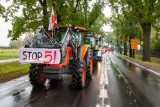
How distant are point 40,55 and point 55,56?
61cm

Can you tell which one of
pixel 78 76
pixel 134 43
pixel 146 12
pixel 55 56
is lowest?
pixel 78 76

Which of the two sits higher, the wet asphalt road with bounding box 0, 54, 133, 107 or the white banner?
A: the white banner

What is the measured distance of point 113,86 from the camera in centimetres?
1158

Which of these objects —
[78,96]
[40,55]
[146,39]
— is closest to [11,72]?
[40,55]

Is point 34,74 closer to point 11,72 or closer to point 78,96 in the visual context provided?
point 78,96

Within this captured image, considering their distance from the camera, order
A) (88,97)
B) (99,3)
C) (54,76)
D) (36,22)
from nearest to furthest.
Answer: (88,97) < (54,76) < (36,22) < (99,3)

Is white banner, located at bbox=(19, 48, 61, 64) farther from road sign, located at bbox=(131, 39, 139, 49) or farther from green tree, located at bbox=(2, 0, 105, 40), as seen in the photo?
road sign, located at bbox=(131, 39, 139, 49)

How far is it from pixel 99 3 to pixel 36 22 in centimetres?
2462

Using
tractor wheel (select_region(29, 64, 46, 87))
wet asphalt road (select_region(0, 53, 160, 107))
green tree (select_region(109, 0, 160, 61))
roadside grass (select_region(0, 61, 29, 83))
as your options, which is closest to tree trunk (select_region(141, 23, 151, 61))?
Result: green tree (select_region(109, 0, 160, 61))

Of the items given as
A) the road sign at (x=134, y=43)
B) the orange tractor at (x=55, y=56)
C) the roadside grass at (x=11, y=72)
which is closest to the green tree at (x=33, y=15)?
the roadside grass at (x=11, y=72)

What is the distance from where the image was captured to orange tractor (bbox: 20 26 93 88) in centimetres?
953

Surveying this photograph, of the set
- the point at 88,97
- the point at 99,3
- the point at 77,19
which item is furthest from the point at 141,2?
the point at 88,97

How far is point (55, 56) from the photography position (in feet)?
30.8

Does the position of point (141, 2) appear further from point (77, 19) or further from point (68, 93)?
point (68, 93)
